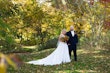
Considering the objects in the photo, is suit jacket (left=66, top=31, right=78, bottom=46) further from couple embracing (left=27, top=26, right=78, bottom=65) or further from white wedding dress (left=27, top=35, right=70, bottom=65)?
white wedding dress (left=27, top=35, right=70, bottom=65)

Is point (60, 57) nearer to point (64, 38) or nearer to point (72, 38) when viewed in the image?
point (64, 38)

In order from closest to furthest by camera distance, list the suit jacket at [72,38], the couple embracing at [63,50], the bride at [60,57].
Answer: the suit jacket at [72,38] < the couple embracing at [63,50] < the bride at [60,57]

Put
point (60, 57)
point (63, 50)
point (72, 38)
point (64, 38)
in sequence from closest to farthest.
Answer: point (72, 38) → point (64, 38) → point (63, 50) → point (60, 57)

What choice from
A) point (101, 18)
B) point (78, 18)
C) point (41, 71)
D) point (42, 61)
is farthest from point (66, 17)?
point (41, 71)

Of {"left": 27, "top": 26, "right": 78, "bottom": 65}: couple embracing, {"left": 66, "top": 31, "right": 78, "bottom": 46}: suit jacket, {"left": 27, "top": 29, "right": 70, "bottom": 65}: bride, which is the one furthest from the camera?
{"left": 27, "top": 29, "right": 70, "bottom": 65}: bride

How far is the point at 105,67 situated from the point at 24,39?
18.8 meters

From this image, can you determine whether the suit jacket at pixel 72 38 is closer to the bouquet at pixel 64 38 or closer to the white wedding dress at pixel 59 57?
the bouquet at pixel 64 38

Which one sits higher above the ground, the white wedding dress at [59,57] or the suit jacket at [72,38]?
the suit jacket at [72,38]

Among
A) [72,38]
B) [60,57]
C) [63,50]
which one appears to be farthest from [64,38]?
[60,57]

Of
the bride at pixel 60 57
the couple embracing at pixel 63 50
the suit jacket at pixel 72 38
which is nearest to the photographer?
the suit jacket at pixel 72 38

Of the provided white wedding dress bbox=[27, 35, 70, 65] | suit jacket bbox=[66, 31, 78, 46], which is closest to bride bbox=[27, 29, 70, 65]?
white wedding dress bbox=[27, 35, 70, 65]

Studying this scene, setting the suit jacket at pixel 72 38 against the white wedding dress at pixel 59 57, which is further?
the white wedding dress at pixel 59 57

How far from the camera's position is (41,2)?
35.5 meters

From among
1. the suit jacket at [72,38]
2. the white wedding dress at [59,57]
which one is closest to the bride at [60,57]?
the white wedding dress at [59,57]
